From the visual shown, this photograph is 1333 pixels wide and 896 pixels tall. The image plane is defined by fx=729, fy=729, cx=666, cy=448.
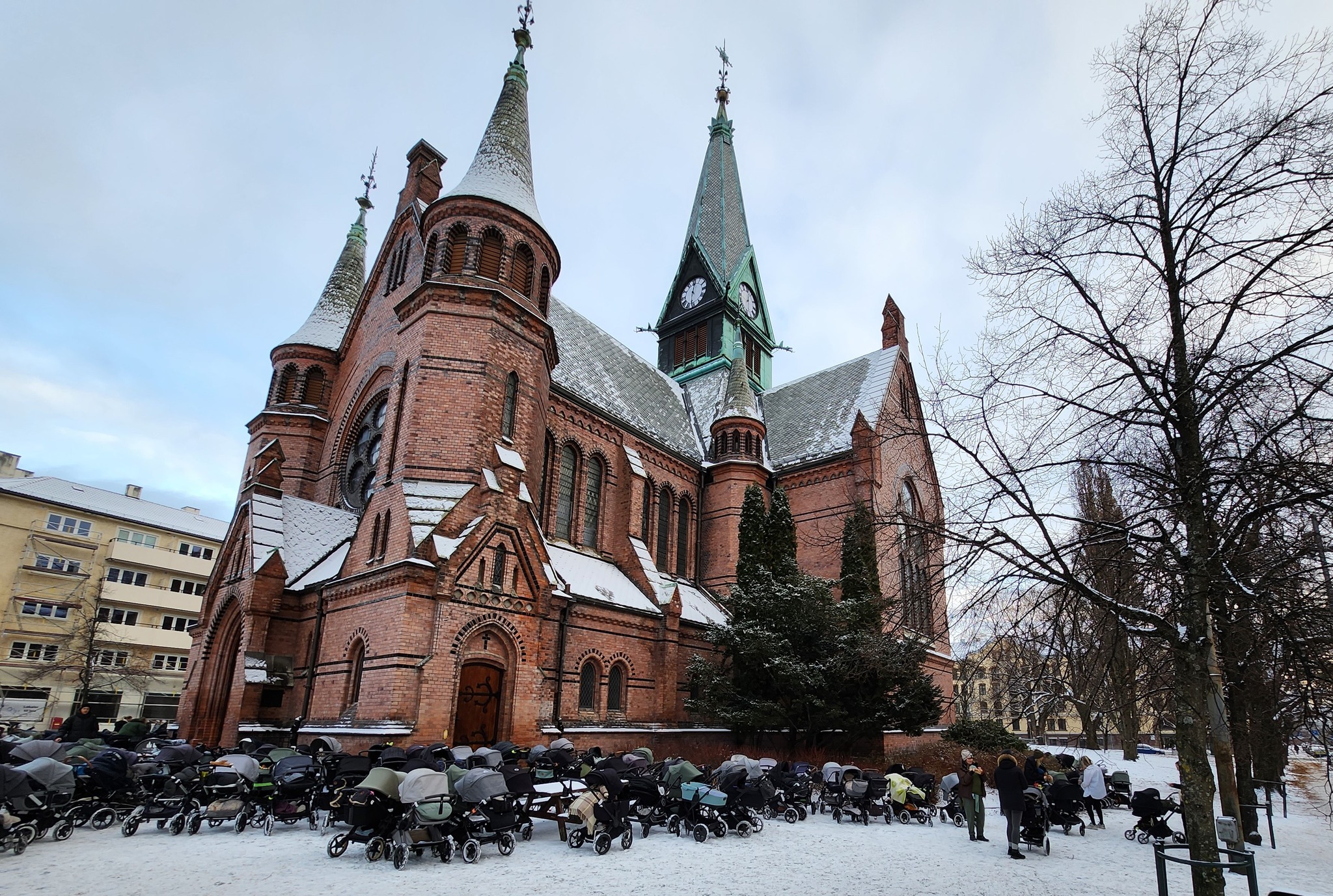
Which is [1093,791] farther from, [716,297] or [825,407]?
[716,297]

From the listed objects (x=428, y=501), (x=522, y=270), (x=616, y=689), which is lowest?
(x=616, y=689)

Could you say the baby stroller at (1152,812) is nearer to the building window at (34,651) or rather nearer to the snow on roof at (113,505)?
the snow on roof at (113,505)

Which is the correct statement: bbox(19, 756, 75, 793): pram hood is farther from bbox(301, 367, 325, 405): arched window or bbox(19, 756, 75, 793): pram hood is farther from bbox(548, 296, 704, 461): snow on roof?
Answer: bbox(301, 367, 325, 405): arched window

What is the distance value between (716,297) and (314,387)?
21572 mm

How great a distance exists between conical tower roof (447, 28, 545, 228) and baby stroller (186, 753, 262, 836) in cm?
1475

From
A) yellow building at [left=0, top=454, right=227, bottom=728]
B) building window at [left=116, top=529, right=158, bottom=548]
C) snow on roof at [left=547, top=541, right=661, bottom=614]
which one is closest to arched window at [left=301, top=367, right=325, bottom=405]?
snow on roof at [left=547, top=541, right=661, bottom=614]

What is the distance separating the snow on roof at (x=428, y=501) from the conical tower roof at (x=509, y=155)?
8108 mm

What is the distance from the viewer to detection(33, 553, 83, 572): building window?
4188 centimetres

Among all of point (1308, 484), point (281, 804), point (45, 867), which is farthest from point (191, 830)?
point (1308, 484)

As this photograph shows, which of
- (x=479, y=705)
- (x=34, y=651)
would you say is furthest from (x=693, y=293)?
(x=34, y=651)

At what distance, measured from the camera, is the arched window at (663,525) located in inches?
1056

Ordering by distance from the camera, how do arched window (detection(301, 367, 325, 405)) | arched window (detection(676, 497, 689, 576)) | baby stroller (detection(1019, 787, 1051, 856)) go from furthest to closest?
1. arched window (detection(676, 497, 689, 576))
2. arched window (detection(301, 367, 325, 405))
3. baby stroller (detection(1019, 787, 1051, 856))

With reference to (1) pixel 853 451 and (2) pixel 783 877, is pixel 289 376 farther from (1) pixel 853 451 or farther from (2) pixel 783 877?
(2) pixel 783 877

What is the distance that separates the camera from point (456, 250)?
19531 mm
